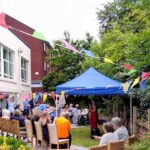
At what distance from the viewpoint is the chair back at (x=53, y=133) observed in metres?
14.2

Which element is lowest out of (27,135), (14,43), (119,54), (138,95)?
(27,135)

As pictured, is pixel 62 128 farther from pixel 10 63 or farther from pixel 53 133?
pixel 10 63

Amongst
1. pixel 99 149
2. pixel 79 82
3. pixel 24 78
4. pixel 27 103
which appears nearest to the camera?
pixel 99 149

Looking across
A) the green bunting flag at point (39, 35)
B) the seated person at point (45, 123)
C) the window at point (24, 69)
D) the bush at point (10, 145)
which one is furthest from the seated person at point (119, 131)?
the window at point (24, 69)

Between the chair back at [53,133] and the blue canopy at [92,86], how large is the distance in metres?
4.94

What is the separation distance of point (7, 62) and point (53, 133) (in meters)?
26.1

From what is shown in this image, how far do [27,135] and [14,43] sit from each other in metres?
26.3

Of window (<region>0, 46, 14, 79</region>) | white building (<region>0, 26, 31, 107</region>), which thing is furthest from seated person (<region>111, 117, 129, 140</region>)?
window (<region>0, 46, 14, 79</region>)

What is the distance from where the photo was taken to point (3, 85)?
1442 inches

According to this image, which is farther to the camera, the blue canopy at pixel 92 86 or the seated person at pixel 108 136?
the blue canopy at pixel 92 86

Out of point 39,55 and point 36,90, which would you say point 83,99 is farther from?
point 39,55

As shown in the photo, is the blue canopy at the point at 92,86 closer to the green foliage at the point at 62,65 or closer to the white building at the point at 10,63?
the white building at the point at 10,63

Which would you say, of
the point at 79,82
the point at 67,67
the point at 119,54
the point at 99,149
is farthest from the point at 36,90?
the point at 99,149

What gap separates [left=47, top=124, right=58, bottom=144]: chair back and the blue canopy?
16.2 ft
